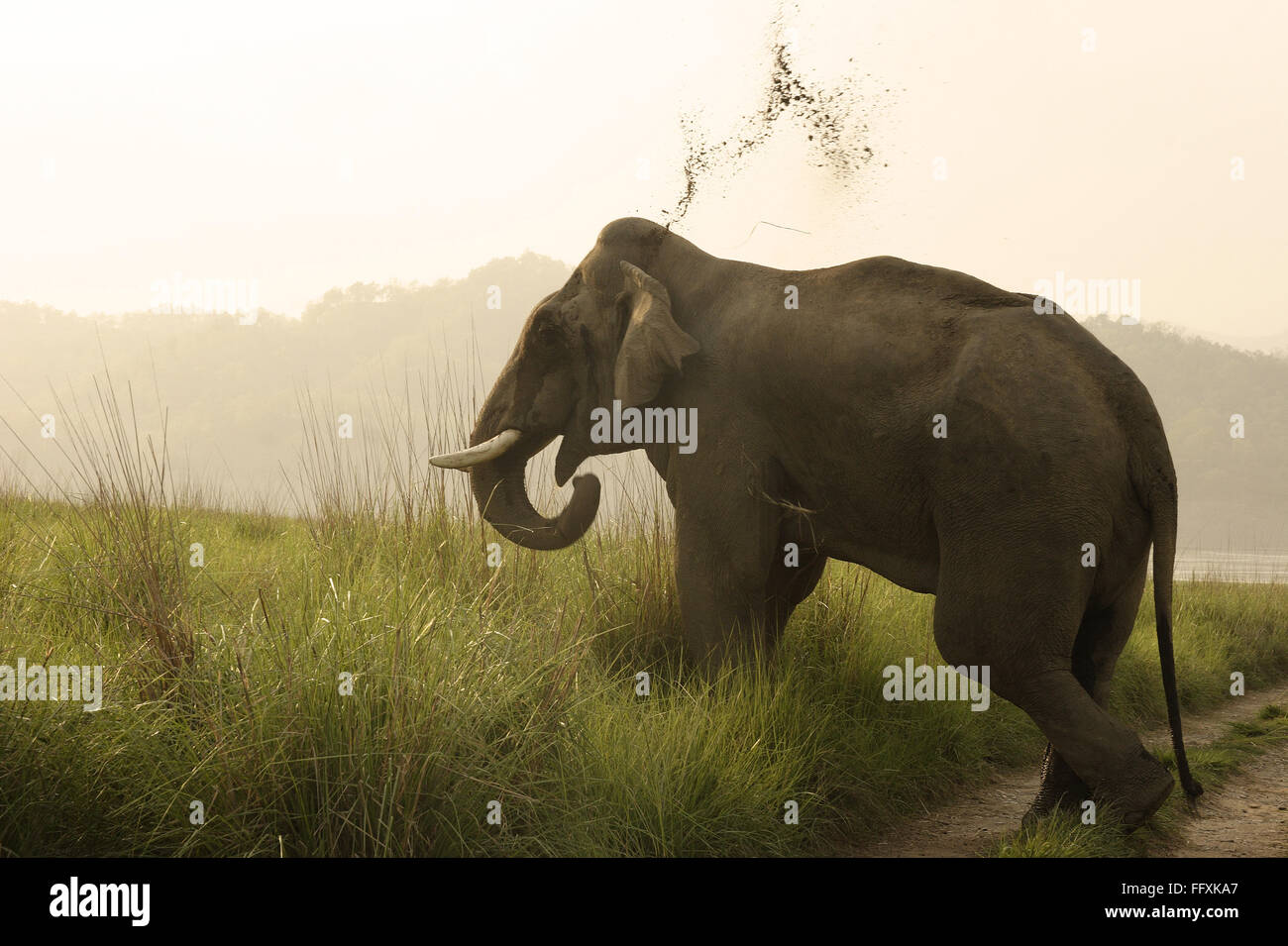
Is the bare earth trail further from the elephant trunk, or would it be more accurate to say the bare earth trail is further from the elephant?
the elephant trunk

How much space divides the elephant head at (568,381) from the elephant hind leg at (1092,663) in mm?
2424

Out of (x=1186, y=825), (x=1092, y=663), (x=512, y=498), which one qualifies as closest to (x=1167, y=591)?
(x=1092, y=663)

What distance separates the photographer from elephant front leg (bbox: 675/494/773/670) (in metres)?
4.75

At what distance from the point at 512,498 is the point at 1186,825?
12.4ft

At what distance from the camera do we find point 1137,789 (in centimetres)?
388

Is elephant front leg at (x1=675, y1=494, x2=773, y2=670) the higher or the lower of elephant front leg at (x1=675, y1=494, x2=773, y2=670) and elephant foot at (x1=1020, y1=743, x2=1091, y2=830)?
the higher

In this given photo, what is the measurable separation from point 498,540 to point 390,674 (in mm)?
3071

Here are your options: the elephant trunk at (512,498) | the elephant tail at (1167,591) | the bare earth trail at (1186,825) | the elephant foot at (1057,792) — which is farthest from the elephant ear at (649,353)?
the elephant foot at (1057,792)

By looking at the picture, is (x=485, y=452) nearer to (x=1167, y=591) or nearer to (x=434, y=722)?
(x=434, y=722)

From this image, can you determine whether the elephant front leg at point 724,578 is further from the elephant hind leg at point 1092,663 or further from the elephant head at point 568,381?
the elephant hind leg at point 1092,663

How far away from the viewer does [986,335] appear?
13.7ft

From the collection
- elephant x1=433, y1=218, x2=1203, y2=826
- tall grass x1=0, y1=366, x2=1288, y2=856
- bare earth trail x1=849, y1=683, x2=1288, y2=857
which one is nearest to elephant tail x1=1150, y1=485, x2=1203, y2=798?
elephant x1=433, y1=218, x2=1203, y2=826

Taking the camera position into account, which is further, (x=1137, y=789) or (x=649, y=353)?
(x=649, y=353)

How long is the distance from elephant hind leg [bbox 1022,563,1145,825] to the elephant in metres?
0.01
